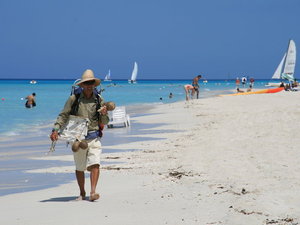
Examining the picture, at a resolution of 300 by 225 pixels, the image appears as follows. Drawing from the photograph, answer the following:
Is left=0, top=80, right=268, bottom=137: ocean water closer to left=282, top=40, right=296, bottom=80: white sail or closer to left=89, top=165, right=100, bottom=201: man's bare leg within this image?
left=89, top=165, right=100, bottom=201: man's bare leg

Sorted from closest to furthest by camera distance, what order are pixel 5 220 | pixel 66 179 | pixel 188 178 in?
pixel 5 220
pixel 188 178
pixel 66 179

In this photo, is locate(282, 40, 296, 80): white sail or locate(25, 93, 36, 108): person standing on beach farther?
locate(282, 40, 296, 80): white sail

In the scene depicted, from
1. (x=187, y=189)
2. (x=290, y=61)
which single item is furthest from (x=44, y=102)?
(x=187, y=189)

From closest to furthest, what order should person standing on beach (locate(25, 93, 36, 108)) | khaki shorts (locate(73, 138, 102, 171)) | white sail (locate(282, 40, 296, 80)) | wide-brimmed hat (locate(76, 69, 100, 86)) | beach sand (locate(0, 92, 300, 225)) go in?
beach sand (locate(0, 92, 300, 225)), wide-brimmed hat (locate(76, 69, 100, 86)), khaki shorts (locate(73, 138, 102, 171)), person standing on beach (locate(25, 93, 36, 108)), white sail (locate(282, 40, 296, 80))

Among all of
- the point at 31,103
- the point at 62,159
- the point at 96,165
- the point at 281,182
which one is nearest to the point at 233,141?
the point at 62,159

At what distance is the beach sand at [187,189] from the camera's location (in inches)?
223

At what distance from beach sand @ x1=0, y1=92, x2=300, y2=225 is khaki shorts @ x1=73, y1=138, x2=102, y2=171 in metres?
0.49

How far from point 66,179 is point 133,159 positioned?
2.16 m

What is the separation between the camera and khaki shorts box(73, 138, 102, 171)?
6465mm

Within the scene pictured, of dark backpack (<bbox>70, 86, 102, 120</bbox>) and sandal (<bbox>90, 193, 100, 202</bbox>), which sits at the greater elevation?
dark backpack (<bbox>70, 86, 102, 120</bbox>)

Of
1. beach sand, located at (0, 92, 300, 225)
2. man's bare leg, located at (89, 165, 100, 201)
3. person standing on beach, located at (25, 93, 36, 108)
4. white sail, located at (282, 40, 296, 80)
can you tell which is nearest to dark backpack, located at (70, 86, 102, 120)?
man's bare leg, located at (89, 165, 100, 201)

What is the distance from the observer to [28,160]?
428 inches

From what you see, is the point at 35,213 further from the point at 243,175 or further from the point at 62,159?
the point at 62,159

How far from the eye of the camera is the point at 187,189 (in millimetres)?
7105
